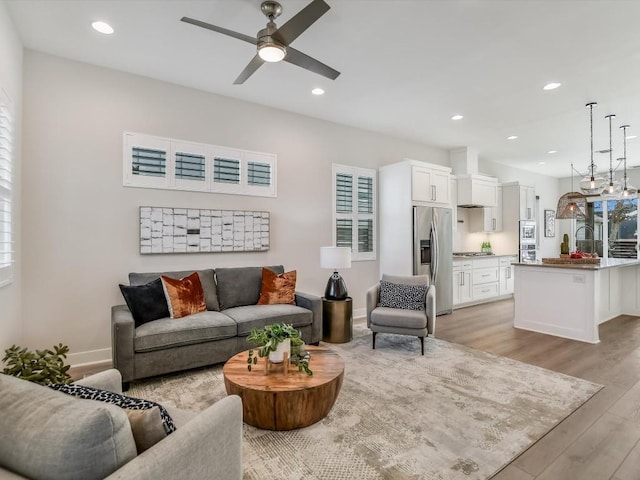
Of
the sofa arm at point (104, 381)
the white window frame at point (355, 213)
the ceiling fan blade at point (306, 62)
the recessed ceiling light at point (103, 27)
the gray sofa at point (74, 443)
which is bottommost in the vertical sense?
the sofa arm at point (104, 381)

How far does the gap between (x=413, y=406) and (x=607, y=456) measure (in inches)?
45.4

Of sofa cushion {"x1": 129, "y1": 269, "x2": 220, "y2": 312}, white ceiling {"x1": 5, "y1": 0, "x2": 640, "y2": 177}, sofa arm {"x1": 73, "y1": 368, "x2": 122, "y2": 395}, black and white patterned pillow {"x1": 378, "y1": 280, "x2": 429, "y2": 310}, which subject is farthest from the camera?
black and white patterned pillow {"x1": 378, "y1": 280, "x2": 429, "y2": 310}

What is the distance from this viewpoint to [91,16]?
2.71 m

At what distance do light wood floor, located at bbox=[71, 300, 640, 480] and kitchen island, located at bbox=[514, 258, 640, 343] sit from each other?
7.0 inches

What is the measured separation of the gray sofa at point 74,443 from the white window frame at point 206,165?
9.85 ft

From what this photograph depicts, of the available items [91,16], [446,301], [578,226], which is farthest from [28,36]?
[578,226]

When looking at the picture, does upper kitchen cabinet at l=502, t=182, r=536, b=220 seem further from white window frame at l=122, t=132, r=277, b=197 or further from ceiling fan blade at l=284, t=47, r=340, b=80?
ceiling fan blade at l=284, t=47, r=340, b=80

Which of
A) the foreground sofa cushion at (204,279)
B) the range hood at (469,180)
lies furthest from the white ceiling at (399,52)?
the foreground sofa cushion at (204,279)

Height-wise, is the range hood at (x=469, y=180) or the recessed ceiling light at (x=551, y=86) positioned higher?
the recessed ceiling light at (x=551, y=86)

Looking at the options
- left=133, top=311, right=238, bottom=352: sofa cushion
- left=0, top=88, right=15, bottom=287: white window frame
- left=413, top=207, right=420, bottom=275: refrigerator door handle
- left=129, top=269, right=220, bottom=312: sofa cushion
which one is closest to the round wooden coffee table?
left=133, top=311, right=238, bottom=352: sofa cushion

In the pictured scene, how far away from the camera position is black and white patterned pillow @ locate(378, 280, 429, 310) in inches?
157

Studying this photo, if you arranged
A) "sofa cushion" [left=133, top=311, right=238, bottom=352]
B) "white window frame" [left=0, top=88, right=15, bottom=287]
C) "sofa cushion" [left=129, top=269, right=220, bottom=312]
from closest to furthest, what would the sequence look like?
"white window frame" [left=0, top=88, right=15, bottom=287] → "sofa cushion" [left=133, top=311, right=238, bottom=352] → "sofa cushion" [left=129, top=269, right=220, bottom=312]

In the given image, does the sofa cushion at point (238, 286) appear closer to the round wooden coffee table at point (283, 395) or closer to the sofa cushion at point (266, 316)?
the sofa cushion at point (266, 316)

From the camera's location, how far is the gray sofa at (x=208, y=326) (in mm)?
2891
